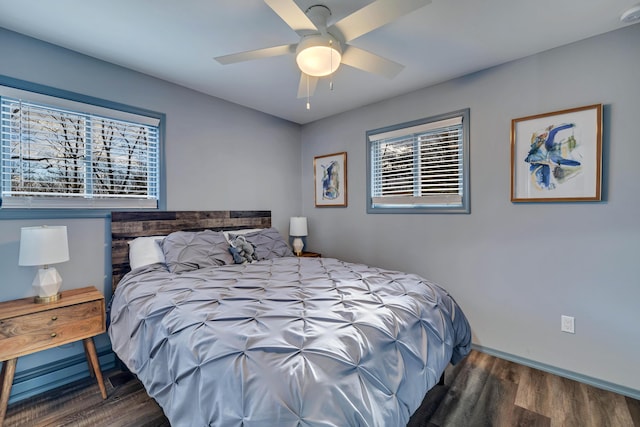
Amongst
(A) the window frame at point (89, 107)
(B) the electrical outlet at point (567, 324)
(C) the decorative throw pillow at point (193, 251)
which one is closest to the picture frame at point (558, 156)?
(B) the electrical outlet at point (567, 324)

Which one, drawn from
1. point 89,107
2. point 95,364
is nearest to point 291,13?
point 89,107

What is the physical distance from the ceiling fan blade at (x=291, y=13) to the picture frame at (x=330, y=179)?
2.19 meters

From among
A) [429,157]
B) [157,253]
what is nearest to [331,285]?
[157,253]

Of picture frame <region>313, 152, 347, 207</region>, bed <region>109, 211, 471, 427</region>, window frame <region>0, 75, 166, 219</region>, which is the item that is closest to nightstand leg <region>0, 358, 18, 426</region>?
bed <region>109, 211, 471, 427</region>

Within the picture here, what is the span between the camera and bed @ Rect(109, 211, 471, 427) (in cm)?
98

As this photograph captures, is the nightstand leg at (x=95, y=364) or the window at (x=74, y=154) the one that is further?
the window at (x=74, y=154)

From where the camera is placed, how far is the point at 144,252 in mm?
2502

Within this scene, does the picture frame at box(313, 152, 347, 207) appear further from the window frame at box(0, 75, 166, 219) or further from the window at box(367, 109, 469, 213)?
the window frame at box(0, 75, 166, 219)

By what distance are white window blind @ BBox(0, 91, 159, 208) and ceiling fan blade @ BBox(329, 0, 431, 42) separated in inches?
83.6

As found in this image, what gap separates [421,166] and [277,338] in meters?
2.56

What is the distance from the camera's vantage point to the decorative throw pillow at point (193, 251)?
2451 millimetres

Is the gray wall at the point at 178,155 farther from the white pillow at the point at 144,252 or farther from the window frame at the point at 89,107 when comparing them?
the white pillow at the point at 144,252

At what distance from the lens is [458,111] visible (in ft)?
9.23

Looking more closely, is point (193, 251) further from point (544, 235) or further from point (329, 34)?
point (544, 235)
